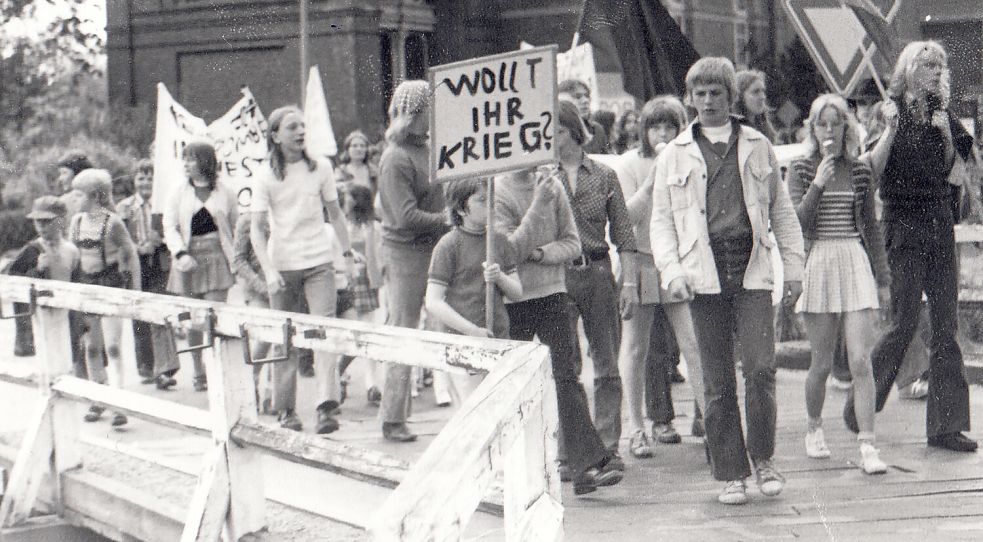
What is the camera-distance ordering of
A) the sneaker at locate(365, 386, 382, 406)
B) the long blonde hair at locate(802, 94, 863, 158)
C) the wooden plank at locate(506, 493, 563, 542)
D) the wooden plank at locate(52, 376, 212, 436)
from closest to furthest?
1. the wooden plank at locate(506, 493, 563, 542)
2. the wooden plank at locate(52, 376, 212, 436)
3. the long blonde hair at locate(802, 94, 863, 158)
4. the sneaker at locate(365, 386, 382, 406)

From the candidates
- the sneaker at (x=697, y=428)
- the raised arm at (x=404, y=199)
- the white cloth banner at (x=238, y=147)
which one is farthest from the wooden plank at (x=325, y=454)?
the white cloth banner at (x=238, y=147)

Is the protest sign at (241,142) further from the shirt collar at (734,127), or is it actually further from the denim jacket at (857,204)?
the shirt collar at (734,127)

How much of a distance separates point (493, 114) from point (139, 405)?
6.29ft

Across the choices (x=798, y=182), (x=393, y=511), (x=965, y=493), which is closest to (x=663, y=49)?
(x=798, y=182)

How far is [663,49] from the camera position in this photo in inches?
414

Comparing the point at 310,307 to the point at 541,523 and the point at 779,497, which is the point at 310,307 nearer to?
the point at 779,497

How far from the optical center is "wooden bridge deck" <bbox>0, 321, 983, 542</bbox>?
5.61 m

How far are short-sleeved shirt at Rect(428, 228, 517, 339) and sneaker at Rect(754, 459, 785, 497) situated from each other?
4.10 ft

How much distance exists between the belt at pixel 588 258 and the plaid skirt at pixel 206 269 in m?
3.44

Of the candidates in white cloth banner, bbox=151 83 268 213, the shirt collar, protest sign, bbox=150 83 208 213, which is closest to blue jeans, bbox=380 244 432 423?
the shirt collar

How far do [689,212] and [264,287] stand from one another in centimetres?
331

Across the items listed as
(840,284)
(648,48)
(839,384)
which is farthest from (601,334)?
(648,48)

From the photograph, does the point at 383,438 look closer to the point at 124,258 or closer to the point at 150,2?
the point at 124,258

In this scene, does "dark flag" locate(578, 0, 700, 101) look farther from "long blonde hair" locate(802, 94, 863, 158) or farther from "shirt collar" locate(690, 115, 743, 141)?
"shirt collar" locate(690, 115, 743, 141)
